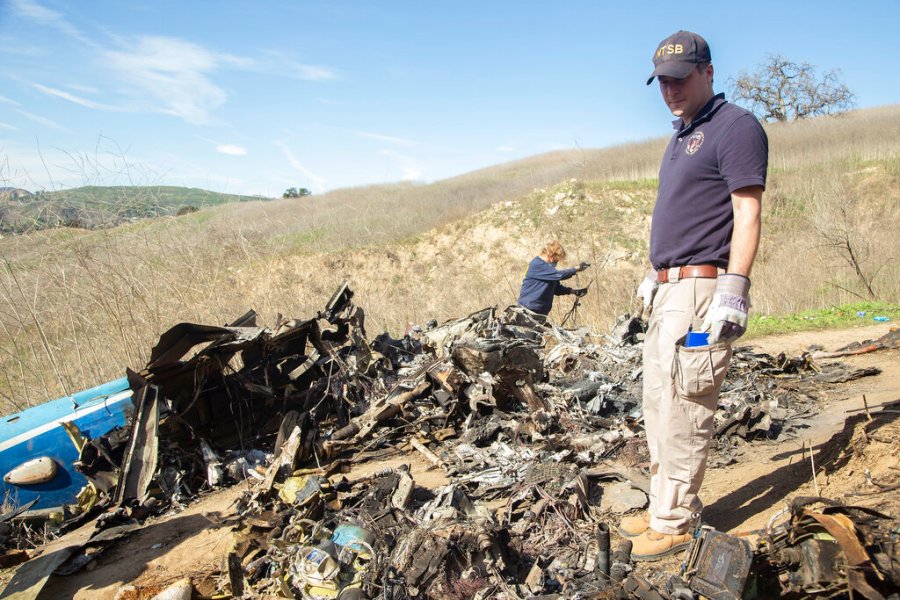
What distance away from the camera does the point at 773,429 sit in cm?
433

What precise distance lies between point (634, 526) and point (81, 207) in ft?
24.5

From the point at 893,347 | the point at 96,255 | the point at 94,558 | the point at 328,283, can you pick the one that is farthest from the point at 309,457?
the point at 328,283

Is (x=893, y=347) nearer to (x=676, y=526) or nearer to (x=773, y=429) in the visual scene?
(x=773, y=429)

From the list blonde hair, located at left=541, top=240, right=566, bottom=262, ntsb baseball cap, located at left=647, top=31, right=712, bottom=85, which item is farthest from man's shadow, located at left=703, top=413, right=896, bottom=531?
blonde hair, located at left=541, top=240, right=566, bottom=262

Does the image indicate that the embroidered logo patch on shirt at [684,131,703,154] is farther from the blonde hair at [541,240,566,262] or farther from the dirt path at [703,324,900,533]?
the blonde hair at [541,240,566,262]

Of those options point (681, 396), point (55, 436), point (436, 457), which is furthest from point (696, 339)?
point (55, 436)

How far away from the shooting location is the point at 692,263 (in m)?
2.57

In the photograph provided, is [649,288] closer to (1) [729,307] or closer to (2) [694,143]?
(1) [729,307]

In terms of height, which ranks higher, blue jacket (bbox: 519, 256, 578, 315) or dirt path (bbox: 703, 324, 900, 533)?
blue jacket (bbox: 519, 256, 578, 315)

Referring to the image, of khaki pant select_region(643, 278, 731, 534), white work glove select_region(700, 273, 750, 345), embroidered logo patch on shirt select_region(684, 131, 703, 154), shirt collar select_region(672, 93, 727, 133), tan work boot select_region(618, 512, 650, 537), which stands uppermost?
shirt collar select_region(672, 93, 727, 133)

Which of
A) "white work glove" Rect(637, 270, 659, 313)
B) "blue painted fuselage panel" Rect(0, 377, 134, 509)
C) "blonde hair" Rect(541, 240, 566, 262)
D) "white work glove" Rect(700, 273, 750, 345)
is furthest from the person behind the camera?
"blonde hair" Rect(541, 240, 566, 262)

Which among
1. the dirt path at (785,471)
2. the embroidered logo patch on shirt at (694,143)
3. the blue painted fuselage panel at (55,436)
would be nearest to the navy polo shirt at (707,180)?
the embroidered logo patch on shirt at (694,143)

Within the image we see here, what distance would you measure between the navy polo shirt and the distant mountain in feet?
23.2

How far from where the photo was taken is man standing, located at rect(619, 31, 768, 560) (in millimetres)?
2322
